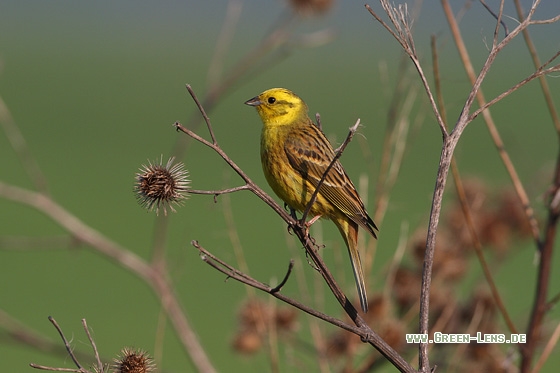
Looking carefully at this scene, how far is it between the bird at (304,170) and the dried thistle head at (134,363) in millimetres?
1351

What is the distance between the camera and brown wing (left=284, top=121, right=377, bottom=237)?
386 centimetres

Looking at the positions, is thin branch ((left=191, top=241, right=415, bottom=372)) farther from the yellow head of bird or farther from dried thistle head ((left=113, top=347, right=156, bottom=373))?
the yellow head of bird

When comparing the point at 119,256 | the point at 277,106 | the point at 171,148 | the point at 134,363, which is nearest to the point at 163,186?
the point at 134,363

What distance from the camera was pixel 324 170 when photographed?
13.2 ft

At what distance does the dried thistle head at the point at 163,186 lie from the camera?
239cm

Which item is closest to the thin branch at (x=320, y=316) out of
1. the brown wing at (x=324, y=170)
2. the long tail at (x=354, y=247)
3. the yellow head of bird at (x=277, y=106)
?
the long tail at (x=354, y=247)

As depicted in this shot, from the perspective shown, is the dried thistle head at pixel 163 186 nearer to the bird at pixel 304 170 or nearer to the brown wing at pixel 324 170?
the bird at pixel 304 170

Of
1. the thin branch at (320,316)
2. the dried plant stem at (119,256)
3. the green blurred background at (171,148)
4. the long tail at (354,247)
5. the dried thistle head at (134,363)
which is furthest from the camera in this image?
the green blurred background at (171,148)

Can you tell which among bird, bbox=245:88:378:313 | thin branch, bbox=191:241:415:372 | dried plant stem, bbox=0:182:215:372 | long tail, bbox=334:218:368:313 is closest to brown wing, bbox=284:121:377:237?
bird, bbox=245:88:378:313

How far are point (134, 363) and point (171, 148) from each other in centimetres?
2096

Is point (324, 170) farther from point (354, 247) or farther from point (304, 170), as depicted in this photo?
point (354, 247)

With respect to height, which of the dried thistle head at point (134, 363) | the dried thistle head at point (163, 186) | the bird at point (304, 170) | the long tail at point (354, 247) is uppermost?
the bird at point (304, 170)

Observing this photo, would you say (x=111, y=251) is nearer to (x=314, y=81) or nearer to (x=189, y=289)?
(x=189, y=289)

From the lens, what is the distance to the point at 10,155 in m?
24.8
